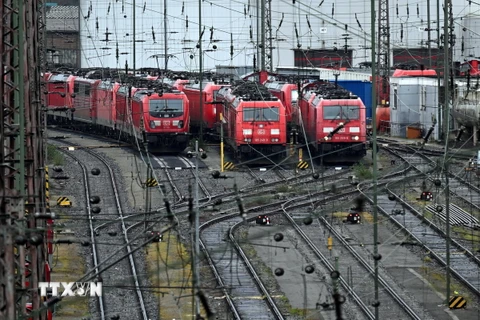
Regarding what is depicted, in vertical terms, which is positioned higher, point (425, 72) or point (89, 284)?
point (425, 72)

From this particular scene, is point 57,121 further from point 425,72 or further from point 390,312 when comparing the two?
point 390,312

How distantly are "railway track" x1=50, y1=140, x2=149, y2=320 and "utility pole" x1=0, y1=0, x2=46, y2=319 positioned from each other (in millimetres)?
881

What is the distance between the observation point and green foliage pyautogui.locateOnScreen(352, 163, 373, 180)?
3422 centimetres

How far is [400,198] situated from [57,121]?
23.7 m

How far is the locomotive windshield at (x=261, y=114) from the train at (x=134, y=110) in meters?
3.04

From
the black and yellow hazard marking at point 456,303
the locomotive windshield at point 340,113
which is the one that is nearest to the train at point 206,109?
the locomotive windshield at point 340,113

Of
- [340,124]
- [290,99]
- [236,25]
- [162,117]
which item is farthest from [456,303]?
[236,25]

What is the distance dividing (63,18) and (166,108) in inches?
1120

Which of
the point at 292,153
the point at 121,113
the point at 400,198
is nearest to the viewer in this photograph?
the point at 400,198

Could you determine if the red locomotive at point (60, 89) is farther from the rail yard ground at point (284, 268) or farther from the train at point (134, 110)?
the rail yard ground at point (284, 268)

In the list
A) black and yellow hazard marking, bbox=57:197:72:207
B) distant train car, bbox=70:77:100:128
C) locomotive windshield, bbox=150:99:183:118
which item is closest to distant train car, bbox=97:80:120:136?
distant train car, bbox=70:77:100:128

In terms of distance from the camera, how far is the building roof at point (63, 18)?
66312mm

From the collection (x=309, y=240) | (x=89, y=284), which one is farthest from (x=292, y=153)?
(x=89, y=284)

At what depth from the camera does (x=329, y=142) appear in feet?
121
